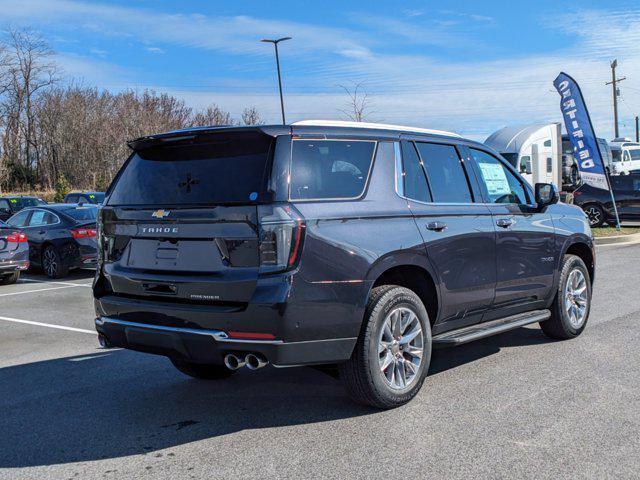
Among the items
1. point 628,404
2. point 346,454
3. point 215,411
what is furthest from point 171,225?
point 628,404

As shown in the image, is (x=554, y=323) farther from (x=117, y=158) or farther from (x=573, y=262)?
(x=117, y=158)

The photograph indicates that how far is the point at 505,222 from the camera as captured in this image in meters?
5.81

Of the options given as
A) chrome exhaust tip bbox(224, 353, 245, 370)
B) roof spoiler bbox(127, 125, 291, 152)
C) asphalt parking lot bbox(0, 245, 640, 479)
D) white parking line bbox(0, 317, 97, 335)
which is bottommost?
asphalt parking lot bbox(0, 245, 640, 479)

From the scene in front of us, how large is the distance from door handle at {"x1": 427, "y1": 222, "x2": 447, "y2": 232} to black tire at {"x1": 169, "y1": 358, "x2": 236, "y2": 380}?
202 cm

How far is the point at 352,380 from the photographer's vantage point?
4.51 metres

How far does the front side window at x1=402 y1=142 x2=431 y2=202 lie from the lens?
16.4ft

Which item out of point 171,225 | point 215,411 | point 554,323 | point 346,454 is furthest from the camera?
point 554,323

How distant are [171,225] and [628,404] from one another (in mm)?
3285

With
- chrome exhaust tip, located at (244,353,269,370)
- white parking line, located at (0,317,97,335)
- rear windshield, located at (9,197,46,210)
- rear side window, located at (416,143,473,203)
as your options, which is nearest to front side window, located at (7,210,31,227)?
white parking line, located at (0,317,97,335)

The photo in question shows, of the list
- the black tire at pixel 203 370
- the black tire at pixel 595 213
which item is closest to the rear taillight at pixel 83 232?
the black tire at pixel 203 370

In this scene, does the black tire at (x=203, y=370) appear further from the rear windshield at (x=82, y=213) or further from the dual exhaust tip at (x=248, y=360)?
the rear windshield at (x=82, y=213)

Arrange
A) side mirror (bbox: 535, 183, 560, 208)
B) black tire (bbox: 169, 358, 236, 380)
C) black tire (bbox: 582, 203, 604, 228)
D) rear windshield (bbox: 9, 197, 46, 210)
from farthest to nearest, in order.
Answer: rear windshield (bbox: 9, 197, 46, 210), black tire (bbox: 582, 203, 604, 228), side mirror (bbox: 535, 183, 560, 208), black tire (bbox: 169, 358, 236, 380)

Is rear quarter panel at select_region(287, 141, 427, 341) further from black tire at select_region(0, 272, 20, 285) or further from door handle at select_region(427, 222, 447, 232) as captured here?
black tire at select_region(0, 272, 20, 285)

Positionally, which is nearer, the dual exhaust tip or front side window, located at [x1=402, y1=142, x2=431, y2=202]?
the dual exhaust tip
